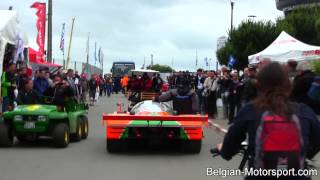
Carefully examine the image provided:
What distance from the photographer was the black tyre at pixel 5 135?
1272 cm

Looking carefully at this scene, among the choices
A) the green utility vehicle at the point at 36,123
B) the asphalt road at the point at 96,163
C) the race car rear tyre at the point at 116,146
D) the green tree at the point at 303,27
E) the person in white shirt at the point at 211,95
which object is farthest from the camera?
the green tree at the point at 303,27

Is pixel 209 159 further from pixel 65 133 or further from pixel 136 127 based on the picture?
pixel 65 133

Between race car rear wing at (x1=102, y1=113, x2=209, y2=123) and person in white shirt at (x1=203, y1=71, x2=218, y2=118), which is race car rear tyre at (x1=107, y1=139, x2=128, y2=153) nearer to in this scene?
race car rear wing at (x1=102, y1=113, x2=209, y2=123)

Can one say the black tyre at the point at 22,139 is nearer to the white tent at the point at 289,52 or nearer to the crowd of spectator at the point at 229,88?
the crowd of spectator at the point at 229,88

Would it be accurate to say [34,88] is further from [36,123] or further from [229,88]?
[229,88]

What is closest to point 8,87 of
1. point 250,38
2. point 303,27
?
point 303,27

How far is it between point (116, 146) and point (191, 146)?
1455 mm

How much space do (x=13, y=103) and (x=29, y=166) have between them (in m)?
8.36

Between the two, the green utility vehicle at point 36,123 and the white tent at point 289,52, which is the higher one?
the white tent at point 289,52

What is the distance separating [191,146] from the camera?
482 inches

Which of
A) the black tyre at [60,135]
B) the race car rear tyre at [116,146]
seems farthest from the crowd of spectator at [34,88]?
the race car rear tyre at [116,146]

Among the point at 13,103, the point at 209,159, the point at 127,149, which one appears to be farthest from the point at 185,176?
the point at 13,103

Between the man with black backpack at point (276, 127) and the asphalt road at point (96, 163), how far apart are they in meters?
5.47

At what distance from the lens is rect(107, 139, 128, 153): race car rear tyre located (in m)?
12.0
